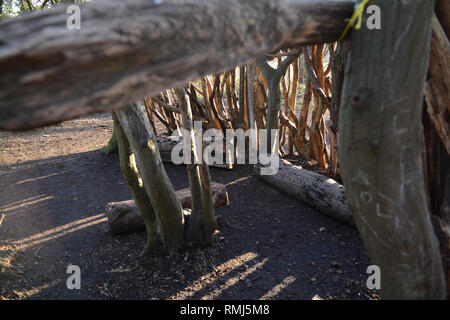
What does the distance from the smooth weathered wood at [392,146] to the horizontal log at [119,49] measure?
30 cm

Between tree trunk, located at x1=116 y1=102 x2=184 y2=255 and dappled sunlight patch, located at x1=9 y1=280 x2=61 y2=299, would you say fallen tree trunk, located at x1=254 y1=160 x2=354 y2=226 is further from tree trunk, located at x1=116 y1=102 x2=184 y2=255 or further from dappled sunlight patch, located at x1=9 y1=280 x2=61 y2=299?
dappled sunlight patch, located at x1=9 y1=280 x2=61 y2=299

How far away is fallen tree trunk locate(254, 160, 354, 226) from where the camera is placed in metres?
3.37

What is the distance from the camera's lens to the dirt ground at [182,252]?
8.48 ft

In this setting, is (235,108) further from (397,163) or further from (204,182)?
(397,163)

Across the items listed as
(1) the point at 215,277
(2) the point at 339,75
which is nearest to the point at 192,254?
(1) the point at 215,277

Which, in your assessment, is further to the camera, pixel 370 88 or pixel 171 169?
pixel 171 169

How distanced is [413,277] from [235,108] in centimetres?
416

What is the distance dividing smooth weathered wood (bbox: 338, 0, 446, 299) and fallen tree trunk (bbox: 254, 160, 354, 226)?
80.3 inches

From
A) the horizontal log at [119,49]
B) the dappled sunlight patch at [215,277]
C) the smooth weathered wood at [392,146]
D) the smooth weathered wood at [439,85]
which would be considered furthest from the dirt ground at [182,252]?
the horizontal log at [119,49]

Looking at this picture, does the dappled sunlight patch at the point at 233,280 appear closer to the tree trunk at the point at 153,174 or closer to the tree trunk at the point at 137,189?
the tree trunk at the point at 153,174

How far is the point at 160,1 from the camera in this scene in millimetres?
838

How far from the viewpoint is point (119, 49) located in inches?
29.5
